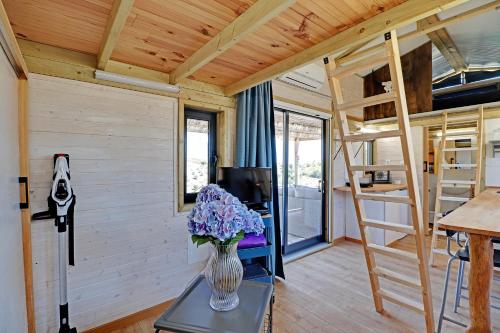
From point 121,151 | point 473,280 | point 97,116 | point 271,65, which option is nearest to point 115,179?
point 121,151

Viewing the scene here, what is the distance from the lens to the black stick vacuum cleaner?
5.37 ft

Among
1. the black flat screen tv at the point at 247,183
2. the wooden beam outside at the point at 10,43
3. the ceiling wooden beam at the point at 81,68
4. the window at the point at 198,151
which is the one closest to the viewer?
the wooden beam outside at the point at 10,43

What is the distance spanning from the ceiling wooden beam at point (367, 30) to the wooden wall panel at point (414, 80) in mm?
3402

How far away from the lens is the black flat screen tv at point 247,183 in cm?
245

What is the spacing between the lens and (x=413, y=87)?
14.5ft

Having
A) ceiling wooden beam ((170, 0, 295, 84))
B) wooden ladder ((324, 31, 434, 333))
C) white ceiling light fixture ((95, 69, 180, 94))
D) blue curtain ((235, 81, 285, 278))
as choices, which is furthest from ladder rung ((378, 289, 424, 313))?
white ceiling light fixture ((95, 69, 180, 94))

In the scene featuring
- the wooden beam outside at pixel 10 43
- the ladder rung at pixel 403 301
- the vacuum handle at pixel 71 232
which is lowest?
the ladder rung at pixel 403 301

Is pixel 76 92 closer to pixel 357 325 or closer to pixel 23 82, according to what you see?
pixel 23 82

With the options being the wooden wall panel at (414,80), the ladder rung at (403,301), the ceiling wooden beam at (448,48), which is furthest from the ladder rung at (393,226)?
the wooden wall panel at (414,80)

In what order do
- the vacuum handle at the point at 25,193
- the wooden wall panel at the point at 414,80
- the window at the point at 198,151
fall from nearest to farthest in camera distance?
the vacuum handle at the point at 25,193 < the window at the point at 198,151 < the wooden wall panel at the point at 414,80

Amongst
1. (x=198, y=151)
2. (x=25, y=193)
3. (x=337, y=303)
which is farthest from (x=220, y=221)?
(x=337, y=303)

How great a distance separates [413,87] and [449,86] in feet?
1.66

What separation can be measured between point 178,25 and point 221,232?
128 centimetres

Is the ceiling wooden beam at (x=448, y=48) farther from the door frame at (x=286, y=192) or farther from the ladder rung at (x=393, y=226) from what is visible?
the ladder rung at (x=393, y=226)
